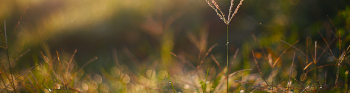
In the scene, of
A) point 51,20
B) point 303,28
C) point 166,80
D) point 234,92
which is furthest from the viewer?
point 51,20

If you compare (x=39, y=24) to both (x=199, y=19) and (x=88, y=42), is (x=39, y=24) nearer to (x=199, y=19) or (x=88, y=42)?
(x=88, y=42)

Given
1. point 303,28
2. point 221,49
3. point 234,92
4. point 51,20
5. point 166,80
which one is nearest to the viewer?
point 234,92

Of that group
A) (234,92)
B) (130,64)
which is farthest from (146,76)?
(130,64)

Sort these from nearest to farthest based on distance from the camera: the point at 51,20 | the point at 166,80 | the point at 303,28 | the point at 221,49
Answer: the point at 166,80 < the point at 303,28 < the point at 51,20 < the point at 221,49

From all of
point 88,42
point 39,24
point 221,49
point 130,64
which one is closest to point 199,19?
point 221,49

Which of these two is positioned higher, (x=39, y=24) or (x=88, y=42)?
(x=39, y=24)

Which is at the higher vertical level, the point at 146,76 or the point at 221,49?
the point at 146,76

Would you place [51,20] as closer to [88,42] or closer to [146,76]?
[88,42]

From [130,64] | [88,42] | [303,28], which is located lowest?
[130,64]

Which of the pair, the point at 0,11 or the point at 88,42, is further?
the point at 88,42
